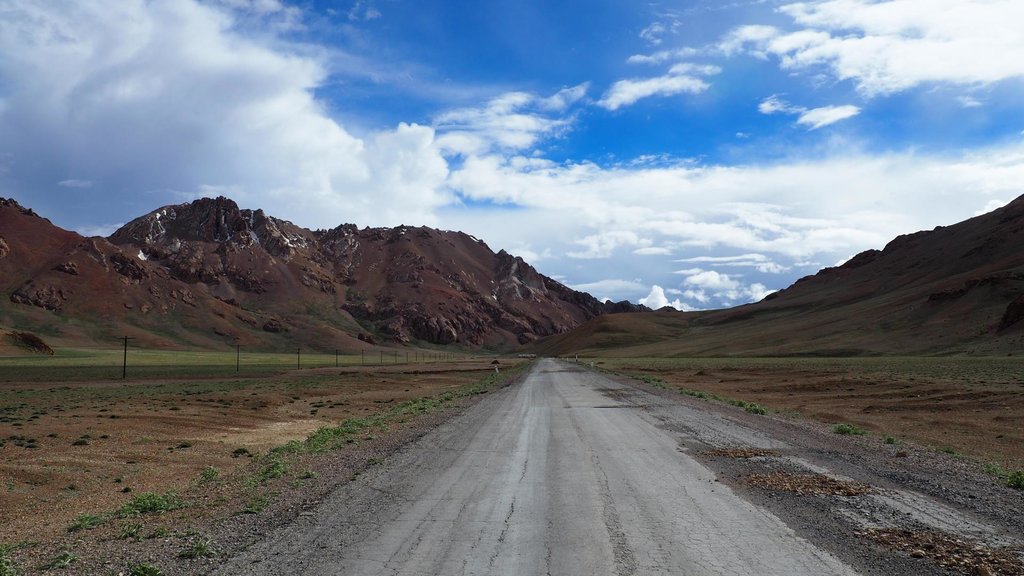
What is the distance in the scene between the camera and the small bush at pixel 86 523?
30.4 feet

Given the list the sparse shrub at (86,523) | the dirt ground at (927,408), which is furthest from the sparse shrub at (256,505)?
the dirt ground at (927,408)

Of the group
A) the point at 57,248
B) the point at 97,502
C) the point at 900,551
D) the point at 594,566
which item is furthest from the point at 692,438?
the point at 57,248

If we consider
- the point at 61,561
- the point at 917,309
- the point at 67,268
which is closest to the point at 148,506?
the point at 61,561

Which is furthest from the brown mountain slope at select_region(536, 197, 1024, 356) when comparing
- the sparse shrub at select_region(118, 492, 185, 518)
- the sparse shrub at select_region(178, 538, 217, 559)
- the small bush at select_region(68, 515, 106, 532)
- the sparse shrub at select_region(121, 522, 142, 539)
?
the small bush at select_region(68, 515, 106, 532)

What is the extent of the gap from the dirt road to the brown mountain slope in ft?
286

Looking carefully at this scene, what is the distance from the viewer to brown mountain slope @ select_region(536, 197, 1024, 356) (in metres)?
101

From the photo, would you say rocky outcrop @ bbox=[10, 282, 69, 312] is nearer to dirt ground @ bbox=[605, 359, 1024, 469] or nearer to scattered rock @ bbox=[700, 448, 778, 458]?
dirt ground @ bbox=[605, 359, 1024, 469]

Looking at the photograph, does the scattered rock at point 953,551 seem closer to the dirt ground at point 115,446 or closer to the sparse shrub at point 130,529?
the sparse shrub at point 130,529

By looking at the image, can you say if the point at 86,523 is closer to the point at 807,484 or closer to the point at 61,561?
the point at 61,561

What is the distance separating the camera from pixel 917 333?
10856 centimetres

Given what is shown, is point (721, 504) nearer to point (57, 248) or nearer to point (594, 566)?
point (594, 566)

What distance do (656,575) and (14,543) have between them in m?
8.48

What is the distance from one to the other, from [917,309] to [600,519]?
137m

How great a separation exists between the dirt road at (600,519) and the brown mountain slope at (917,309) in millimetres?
87080
